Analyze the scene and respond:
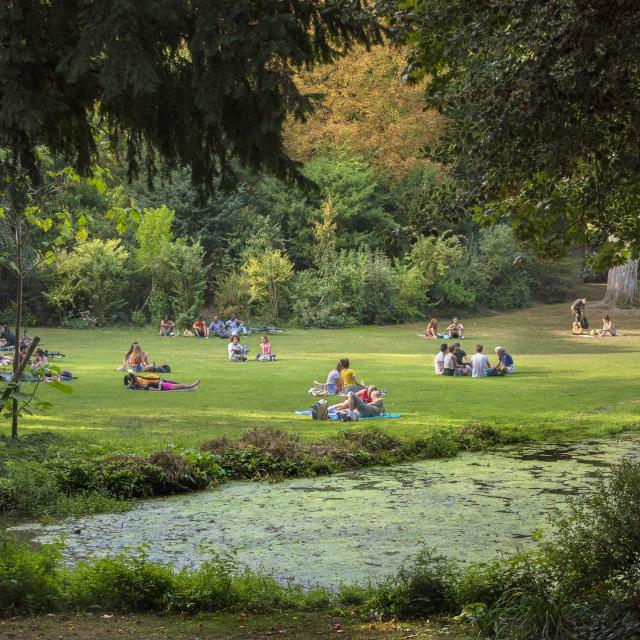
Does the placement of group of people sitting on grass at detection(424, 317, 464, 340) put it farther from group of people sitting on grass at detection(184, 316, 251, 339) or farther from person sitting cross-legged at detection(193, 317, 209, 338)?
person sitting cross-legged at detection(193, 317, 209, 338)

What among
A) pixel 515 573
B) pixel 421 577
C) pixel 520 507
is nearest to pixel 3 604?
pixel 421 577

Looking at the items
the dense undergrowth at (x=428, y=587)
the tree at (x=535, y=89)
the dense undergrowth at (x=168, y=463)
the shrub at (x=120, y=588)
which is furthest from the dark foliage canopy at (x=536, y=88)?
the dense undergrowth at (x=168, y=463)

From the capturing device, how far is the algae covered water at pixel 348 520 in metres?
9.23

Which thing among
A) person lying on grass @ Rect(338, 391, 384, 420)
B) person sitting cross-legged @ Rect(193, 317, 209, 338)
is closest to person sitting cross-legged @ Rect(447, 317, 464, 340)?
person sitting cross-legged @ Rect(193, 317, 209, 338)

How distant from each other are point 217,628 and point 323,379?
1817 cm

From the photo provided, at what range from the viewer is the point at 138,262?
160ft

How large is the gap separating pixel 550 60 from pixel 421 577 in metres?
3.66

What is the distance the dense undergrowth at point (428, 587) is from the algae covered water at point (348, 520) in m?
0.71

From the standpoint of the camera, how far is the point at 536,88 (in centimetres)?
639

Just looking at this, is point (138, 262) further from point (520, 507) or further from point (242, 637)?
point (242, 637)

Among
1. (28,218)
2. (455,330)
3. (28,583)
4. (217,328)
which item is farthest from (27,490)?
(217,328)

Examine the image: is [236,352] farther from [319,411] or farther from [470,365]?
[319,411]

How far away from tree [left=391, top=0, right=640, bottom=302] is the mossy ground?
126 inches

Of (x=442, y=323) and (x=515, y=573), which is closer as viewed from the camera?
(x=515, y=573)
